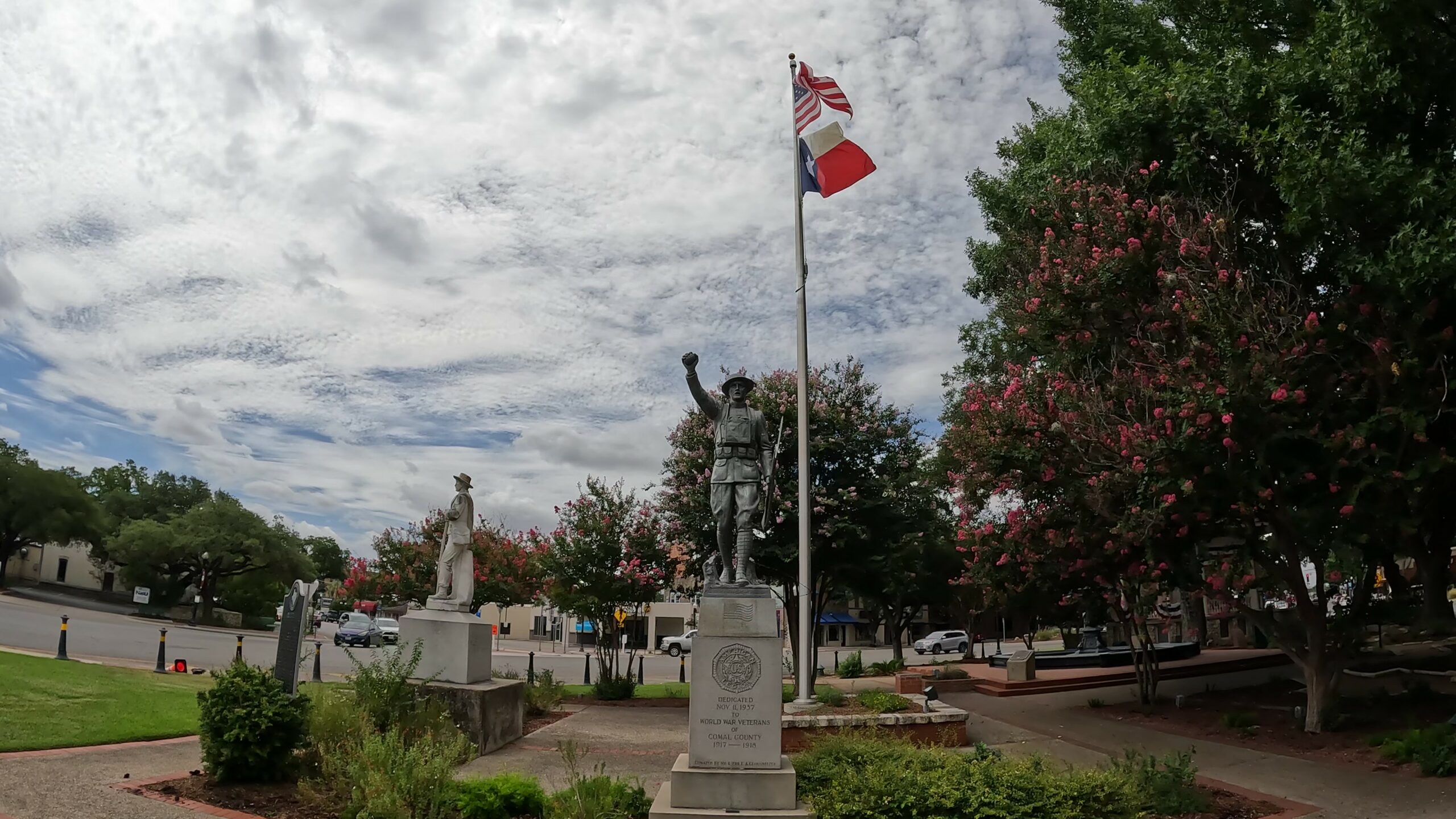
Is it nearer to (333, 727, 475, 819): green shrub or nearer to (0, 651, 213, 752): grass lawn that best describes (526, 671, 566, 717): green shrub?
(0, 651, 213, 752): grass lawn

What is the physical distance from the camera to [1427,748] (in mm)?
10594

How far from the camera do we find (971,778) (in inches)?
310

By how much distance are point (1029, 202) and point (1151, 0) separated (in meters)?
3.86

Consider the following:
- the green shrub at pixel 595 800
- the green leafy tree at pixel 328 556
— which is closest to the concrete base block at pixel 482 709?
the green shrub at pixel 595 800

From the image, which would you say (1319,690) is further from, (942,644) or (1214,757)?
(942,644)

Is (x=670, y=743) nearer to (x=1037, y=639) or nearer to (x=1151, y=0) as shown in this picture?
(x=1151, y=0)

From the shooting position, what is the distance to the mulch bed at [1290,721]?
12062 millimetres

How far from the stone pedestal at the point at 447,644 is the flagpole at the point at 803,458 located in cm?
450

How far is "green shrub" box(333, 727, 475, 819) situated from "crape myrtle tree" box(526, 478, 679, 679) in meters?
11.1

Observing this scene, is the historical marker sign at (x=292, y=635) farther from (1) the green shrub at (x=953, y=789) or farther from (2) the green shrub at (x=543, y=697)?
(2) the green shrub at (x=543, y=697)

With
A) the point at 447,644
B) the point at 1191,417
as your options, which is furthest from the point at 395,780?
the point at 1191,417

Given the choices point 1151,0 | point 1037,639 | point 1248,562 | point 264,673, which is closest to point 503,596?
point 264,673

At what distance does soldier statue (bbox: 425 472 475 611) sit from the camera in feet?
44.2

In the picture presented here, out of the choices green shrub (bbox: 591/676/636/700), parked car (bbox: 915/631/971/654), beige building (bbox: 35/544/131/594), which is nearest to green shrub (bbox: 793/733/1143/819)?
green shrub (bbox: 591/676/636/700)
